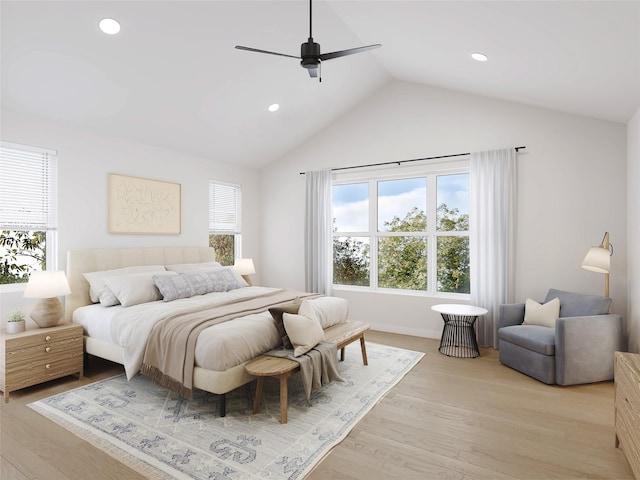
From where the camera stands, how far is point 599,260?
142 inches

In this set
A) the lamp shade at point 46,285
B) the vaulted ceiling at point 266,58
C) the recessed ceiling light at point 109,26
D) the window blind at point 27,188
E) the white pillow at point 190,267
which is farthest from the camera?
the white pillow at point 190,267

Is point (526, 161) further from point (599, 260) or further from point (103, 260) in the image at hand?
point (103, 260)

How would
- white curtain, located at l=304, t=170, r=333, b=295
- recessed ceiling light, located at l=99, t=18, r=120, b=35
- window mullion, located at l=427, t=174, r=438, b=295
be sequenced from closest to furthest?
recessed ceiling light, located at l=99, t=18, r=120, b=35, window mullion, located at l=427, t=174, r=438, b=295, white curtain, located at l=304, t=170, r=333, b=295

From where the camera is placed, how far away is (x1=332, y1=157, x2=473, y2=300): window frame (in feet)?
16.3

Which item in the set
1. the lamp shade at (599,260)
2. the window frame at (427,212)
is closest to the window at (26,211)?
the window frame at (427,212)

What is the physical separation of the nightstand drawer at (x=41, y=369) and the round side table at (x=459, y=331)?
382 cm

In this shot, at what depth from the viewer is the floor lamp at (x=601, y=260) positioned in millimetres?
3574

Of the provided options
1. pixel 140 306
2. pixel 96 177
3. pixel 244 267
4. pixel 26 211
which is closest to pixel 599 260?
pixel 244 267

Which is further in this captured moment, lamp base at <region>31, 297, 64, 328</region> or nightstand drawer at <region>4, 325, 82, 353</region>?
lamp base at <region>31, 297, 64, 328</region>

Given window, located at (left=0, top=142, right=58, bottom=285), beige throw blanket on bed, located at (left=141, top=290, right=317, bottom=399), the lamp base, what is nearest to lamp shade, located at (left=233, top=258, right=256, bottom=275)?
beige throw blanket on bed, located at (left=141, top=290, right=317, bottom=399)

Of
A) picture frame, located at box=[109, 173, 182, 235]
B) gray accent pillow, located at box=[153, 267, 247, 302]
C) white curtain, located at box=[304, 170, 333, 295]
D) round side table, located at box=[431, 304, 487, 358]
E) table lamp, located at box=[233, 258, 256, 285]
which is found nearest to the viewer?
gray accent pillow, located at box=[153, 267, 247, 302]

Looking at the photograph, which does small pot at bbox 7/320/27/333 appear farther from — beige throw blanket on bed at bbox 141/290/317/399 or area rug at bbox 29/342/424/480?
beige throw blanket on bed at bbox 141/290/317/399

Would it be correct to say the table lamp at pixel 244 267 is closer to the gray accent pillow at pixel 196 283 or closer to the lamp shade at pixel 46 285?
the gray accent pillow at pixel 196 283

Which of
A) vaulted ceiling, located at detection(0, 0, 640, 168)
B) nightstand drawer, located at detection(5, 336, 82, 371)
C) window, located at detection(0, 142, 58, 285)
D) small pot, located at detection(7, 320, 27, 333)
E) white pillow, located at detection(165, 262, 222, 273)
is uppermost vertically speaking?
vaulted ceiling, located at detection(0, 0, 640, 168)
